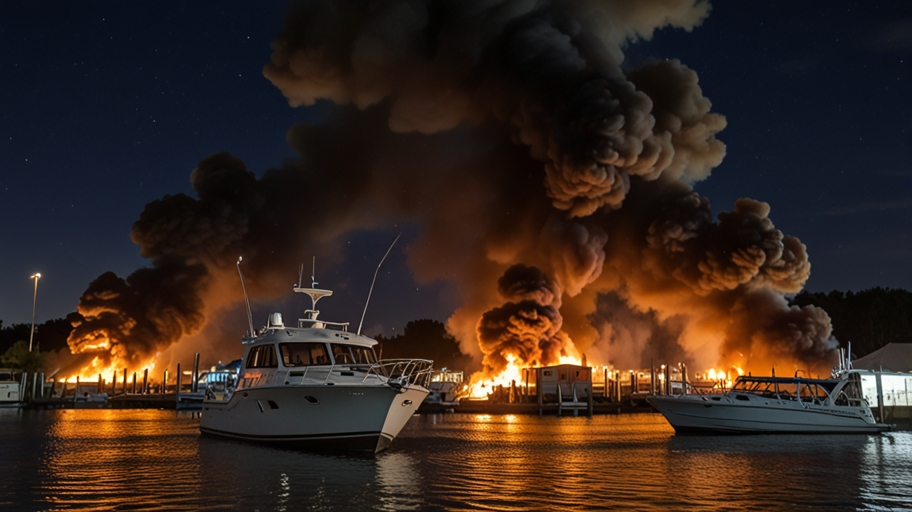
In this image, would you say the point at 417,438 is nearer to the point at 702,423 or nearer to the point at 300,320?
the point at 300,320

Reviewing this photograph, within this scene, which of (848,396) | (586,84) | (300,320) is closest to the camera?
(300,320)

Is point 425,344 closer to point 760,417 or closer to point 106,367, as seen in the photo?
point 106,367

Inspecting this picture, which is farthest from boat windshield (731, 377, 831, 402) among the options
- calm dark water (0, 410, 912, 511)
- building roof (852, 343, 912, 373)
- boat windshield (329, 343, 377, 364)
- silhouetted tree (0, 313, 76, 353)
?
silhouetted tree (0, 313, 76, 353)

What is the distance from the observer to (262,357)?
26.8m

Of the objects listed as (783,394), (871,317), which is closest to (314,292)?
(783,394)

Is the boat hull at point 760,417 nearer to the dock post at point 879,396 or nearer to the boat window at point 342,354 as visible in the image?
the dock post at point 879,396

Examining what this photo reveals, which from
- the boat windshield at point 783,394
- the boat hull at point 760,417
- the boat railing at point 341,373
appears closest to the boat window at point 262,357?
the boat railing at point 341,373

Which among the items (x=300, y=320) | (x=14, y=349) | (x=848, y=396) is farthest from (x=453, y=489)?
(x=14, y=349)

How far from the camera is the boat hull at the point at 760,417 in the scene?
36781 mm

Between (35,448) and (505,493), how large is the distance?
2015 cm

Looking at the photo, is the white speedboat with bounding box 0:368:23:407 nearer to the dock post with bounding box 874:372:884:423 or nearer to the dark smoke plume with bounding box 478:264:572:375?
the dark smoke plume with bounding box 478:264:572:375

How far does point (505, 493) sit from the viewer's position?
1839cm

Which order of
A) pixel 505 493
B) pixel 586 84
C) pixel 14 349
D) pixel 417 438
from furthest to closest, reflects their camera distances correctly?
pixel 14 349 < pixel 586 84 < pixel 417 438 < pixel 505 493

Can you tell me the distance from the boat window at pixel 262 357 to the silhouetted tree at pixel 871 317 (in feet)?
252
